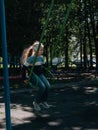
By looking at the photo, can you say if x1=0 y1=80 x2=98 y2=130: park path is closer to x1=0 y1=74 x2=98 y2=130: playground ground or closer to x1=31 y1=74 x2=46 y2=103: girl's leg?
x1=0 y1=74 x2=98 y2=130: playground ground

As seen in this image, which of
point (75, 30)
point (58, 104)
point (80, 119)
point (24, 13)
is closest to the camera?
point (80, 119)

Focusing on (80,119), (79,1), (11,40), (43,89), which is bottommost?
(80,119)

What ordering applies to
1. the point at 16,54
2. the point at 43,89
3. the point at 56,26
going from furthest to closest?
the point at 56,26 → the point at 16,54 → the point at 43,89

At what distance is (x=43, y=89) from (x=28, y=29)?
14.1 m

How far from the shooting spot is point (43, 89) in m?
8.18

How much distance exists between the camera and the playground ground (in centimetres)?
855

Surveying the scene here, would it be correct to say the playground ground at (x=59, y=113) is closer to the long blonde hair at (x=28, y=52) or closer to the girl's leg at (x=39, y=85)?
the girl's leg at (x=39, y=85)

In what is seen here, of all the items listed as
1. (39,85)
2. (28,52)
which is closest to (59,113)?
(39,85)

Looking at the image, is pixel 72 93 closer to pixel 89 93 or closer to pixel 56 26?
pixel 89 93

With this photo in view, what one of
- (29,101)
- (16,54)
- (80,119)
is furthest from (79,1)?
(80,119)

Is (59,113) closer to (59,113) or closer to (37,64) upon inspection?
(59,113)

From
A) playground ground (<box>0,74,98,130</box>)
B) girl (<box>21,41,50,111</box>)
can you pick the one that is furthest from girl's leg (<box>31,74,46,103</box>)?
playground ground (<box>0,74,98,130</box>)

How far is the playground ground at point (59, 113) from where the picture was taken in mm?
8555

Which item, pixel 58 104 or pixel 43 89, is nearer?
pixel 43 89
